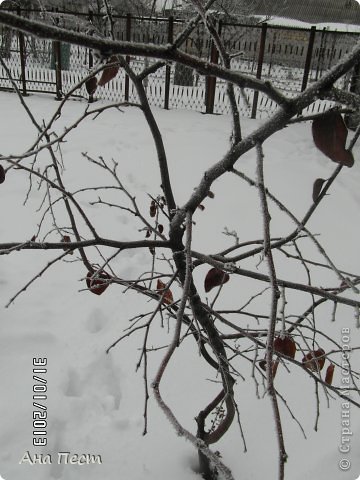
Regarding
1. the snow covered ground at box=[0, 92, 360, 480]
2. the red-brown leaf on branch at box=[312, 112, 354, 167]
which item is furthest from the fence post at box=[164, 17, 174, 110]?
the red-brown leaf on branch at box=[312, 112, 354, 167]

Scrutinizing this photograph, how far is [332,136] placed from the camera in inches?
19.6

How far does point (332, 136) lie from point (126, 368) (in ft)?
5.48

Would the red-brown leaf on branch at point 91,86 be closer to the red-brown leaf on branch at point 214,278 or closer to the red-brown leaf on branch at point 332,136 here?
the red-brown leaf on branch at point 214,278

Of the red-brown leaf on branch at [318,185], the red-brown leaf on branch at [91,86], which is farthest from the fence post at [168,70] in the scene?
the red-brown leaf on branch at [318,185]

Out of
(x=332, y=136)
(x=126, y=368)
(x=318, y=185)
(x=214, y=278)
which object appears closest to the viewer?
(x=332, y=136)

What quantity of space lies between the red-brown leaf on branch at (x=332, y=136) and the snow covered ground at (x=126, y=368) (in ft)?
3.40

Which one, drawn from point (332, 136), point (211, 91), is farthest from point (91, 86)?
point (211, 91)

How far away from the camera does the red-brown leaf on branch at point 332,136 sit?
49cm

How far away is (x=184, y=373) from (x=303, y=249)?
1.60 meters

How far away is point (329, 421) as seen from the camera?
1.67 meters

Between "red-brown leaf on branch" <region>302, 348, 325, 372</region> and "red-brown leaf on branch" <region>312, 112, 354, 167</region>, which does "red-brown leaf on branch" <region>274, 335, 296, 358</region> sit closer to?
"red-brown leaf on branch" <region>302, 348, 325, 372</region>

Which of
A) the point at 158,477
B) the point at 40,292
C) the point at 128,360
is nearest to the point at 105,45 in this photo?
the point at 158,477

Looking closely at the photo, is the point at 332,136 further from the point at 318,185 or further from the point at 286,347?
the point at 286,347

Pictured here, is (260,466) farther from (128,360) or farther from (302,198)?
(302,198)
